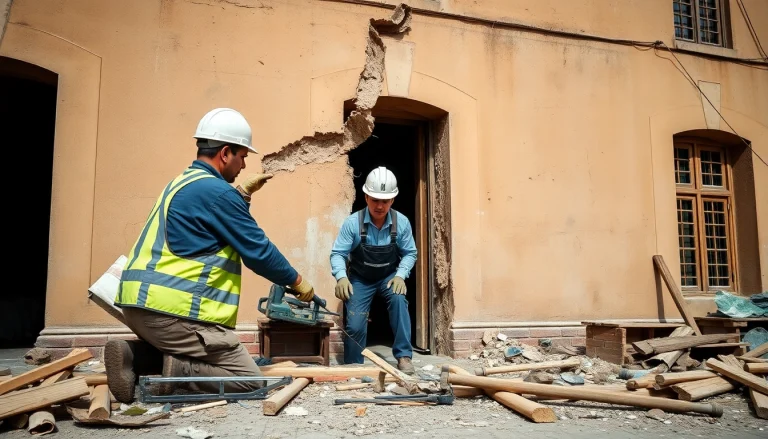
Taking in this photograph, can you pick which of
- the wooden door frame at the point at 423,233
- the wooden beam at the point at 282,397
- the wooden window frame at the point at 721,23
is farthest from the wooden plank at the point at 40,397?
the wooden window frame at the point at 721,23

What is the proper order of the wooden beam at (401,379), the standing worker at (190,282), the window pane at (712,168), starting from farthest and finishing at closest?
the window pane at (712,168) → the wooden beam at (401,379) → the standing worker at (190,282)

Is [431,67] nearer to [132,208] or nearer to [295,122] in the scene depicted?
[295,122]

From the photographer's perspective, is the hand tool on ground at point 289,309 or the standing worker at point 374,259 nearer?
the hand tool on ground at point 289,309

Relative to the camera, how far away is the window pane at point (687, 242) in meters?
7.64

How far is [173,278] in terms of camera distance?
341 cm

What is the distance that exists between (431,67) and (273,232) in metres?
2.56

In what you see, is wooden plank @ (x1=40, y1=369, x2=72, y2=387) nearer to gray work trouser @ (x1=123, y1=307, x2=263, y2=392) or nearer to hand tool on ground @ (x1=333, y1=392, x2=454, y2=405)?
gray work trouser @ (x1=123, y1=307, x2=263, y2=392)

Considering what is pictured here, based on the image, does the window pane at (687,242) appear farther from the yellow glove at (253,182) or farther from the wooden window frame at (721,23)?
the yellow glove at (253,182)

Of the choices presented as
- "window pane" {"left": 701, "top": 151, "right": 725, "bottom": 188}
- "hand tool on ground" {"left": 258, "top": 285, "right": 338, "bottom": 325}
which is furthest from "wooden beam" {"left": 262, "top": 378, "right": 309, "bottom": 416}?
"window pane" {"left": 701, "top": 151, "right": 725, "bottom": 188}

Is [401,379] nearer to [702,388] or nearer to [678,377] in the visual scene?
[678,377]

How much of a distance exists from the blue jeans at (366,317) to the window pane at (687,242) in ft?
14.7

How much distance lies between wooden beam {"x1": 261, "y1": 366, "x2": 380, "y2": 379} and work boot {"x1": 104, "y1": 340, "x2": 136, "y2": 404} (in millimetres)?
953

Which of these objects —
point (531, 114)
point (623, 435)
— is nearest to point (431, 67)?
point (531, 114)

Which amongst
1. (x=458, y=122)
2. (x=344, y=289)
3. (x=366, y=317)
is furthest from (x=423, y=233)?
(x=344, y=289)
